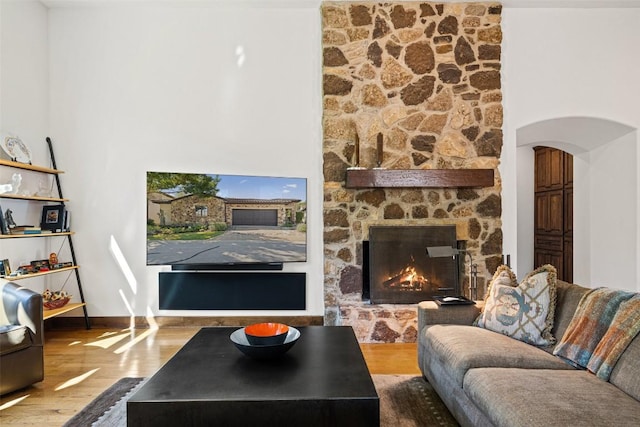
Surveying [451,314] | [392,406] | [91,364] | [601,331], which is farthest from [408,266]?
[91,364]

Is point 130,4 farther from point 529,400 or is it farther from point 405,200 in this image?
point 529,400

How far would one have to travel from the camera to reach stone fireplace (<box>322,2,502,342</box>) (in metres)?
4.11

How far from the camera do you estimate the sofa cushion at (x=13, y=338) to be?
250 cm

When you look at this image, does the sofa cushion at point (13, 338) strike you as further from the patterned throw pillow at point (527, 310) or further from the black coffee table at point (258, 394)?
the patterned throw pillow at point (527, 310)

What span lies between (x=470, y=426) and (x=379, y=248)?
221 centimetres

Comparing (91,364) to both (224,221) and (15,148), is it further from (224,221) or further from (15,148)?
(15,148)

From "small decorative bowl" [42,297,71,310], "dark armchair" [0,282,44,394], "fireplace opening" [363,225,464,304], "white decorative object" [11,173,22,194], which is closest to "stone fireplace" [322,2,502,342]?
"fireplace opening" [363,225,464,304]

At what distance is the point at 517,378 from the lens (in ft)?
5.90

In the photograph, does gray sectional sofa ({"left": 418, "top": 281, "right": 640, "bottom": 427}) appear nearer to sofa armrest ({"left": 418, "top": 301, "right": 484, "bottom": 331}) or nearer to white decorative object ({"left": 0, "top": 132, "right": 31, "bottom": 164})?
sofa armrest ({"left": 418, "top": 301, "right": 484, "bottom": 331})

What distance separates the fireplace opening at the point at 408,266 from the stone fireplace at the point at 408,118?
109mm

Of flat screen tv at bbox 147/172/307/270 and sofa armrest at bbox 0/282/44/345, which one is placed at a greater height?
flat screen tv at bbox 147/172/307/270

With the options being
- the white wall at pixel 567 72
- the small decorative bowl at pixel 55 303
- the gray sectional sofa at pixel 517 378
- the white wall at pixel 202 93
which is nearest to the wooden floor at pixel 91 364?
the small decorative bowl at pixel 55 303

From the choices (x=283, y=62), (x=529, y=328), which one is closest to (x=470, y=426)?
(x=529, y=328)

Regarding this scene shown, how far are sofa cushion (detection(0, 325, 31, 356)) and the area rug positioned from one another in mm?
597
